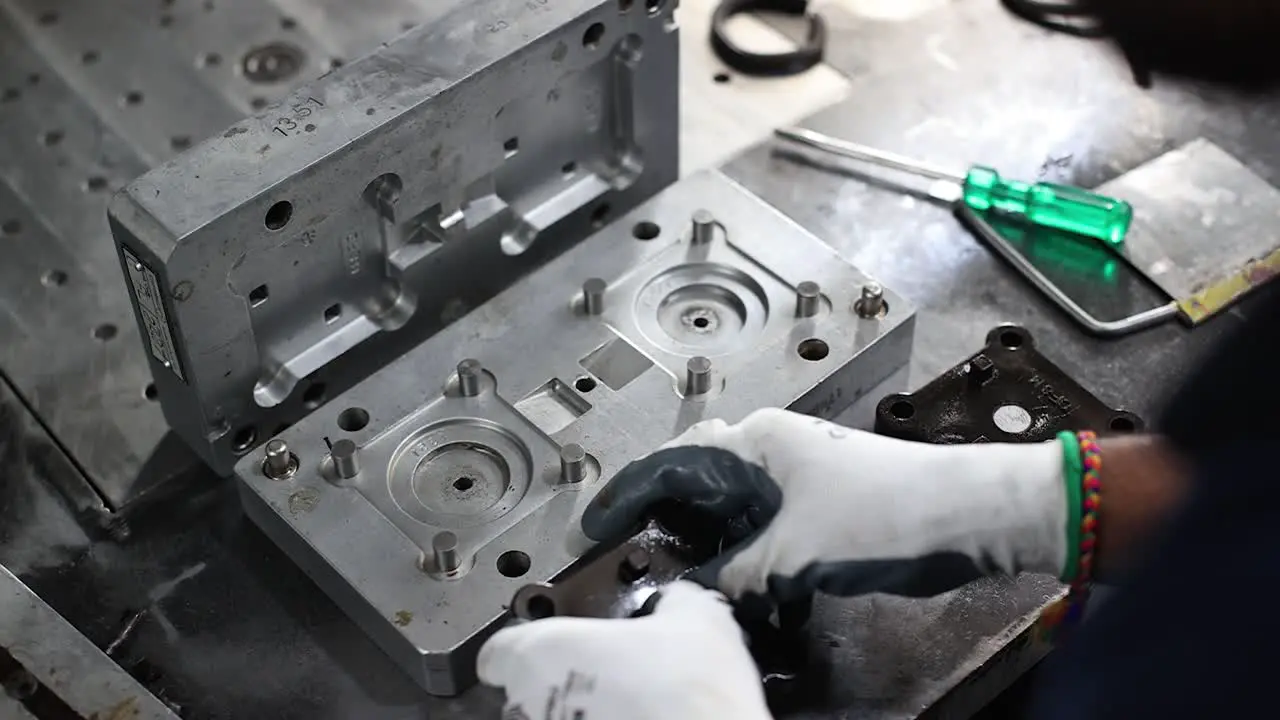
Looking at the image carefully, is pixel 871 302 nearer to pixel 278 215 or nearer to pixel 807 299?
pixel 807 299

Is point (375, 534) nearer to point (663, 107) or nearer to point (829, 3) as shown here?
point (663, 107)

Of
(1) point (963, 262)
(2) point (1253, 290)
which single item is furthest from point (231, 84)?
(2) point (1253, 290)

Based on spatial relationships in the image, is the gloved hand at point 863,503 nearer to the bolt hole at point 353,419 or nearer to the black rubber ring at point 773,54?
the bolt hole at point 353,419

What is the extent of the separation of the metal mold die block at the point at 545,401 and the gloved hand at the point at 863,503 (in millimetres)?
180

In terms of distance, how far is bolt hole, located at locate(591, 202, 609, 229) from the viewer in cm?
226

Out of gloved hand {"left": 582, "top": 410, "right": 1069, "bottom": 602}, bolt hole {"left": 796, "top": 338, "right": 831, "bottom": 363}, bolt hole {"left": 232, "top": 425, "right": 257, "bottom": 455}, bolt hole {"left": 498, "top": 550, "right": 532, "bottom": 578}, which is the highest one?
gloved hand {"left": 582, "top": 410, "right": 1069, "bottom": 602}

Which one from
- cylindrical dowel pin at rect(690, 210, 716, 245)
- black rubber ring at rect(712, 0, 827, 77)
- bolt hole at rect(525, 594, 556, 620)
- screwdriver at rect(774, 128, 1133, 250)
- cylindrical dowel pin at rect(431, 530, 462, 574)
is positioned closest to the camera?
bolt hole at rect(525, 594, 556, 620)

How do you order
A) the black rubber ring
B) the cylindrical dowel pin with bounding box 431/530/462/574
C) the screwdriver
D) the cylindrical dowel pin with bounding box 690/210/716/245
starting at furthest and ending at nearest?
1. the black rubber ring
2. the screwdriver
3. the cylindrical dowel pin with bounding box 690/210/716/245
4. the cylindrical dowel pin with bounding box 431/530/462/574

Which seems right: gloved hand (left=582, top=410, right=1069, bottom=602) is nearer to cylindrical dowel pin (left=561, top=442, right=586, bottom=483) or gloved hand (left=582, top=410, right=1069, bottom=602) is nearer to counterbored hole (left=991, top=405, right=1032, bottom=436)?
cylindrical dowel pin (left=561, top=442, right=586, bottom=483)

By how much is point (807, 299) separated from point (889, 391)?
17 cm

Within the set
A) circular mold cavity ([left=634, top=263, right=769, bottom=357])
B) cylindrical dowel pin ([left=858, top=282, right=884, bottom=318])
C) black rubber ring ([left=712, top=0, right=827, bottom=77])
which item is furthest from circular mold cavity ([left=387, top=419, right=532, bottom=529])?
black rubber ring ([left=712, top=0, right=827, bottom=77])

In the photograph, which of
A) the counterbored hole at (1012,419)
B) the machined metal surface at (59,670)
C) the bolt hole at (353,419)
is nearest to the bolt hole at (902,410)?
the counterbored hole at (1012,419)

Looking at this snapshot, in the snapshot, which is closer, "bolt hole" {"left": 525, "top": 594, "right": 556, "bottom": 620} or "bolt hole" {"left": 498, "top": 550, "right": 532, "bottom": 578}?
"bolt hole" {"left": 525, "top": 594, "right": 556, "bottom": 620}

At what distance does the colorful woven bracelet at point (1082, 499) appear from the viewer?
62.2 inches
